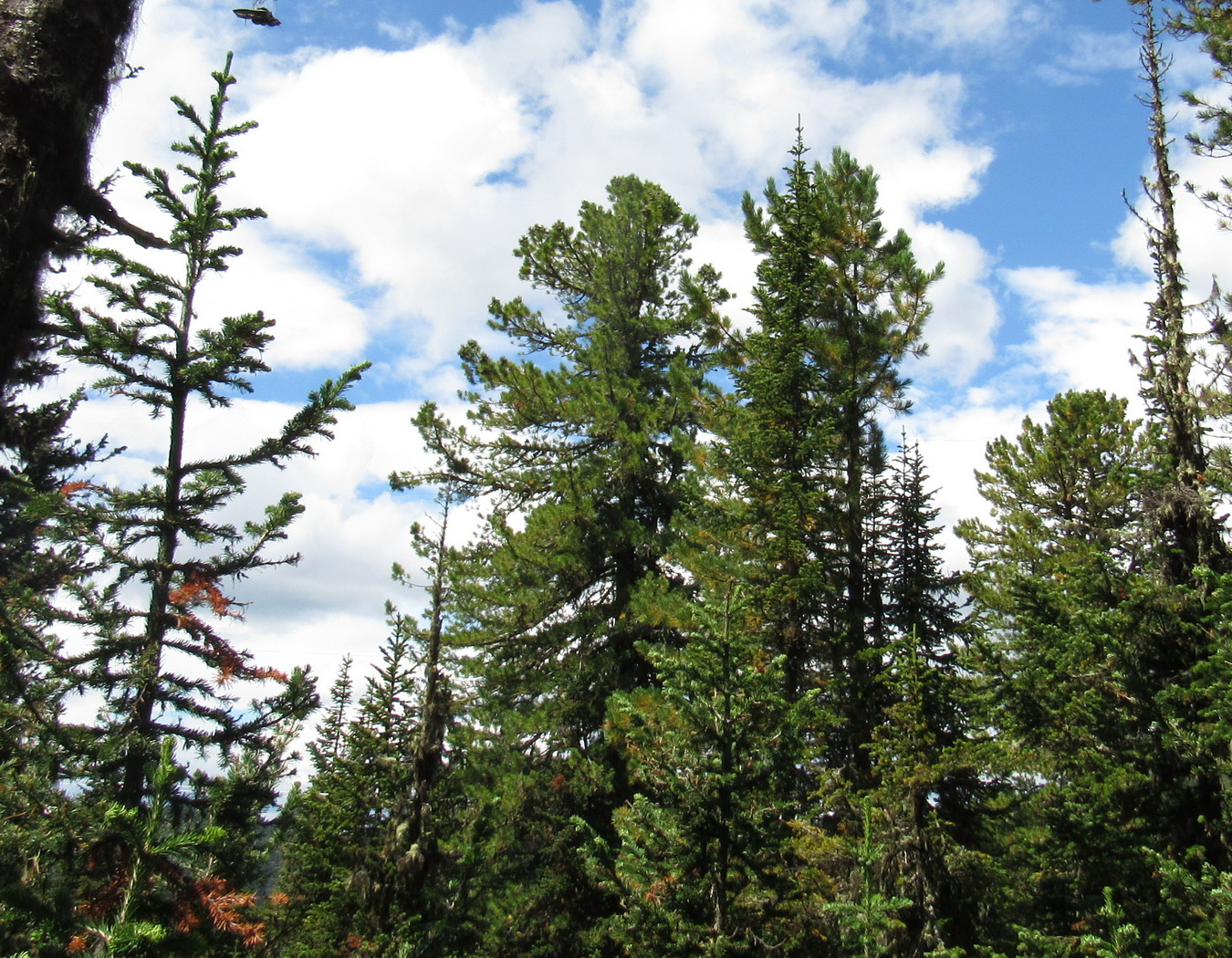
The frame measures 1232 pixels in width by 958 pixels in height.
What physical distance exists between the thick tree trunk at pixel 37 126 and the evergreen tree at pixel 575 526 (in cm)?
1385

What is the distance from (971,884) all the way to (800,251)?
38.4 feet

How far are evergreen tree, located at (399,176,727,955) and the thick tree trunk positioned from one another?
545 inches

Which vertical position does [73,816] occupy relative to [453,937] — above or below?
above

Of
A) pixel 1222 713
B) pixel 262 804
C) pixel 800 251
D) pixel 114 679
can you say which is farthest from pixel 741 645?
pixel 800 251

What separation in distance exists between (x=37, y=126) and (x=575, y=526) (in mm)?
15662

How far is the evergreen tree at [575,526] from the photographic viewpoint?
17516mm

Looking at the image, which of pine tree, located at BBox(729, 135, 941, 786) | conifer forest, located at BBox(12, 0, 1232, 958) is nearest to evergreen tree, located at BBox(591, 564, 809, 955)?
conifer forest, located at BBox(12, 0, 1232, 958)

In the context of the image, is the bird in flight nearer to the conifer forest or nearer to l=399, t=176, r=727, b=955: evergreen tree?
the conifer forest

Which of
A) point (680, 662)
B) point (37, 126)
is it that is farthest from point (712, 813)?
point (37, 126)

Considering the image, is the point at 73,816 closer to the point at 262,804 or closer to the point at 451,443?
the point at 262,804

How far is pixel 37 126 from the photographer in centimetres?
455

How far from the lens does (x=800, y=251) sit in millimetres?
17625

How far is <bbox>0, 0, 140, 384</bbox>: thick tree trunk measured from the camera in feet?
14.4

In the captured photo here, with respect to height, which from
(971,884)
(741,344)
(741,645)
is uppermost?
(741,344)
